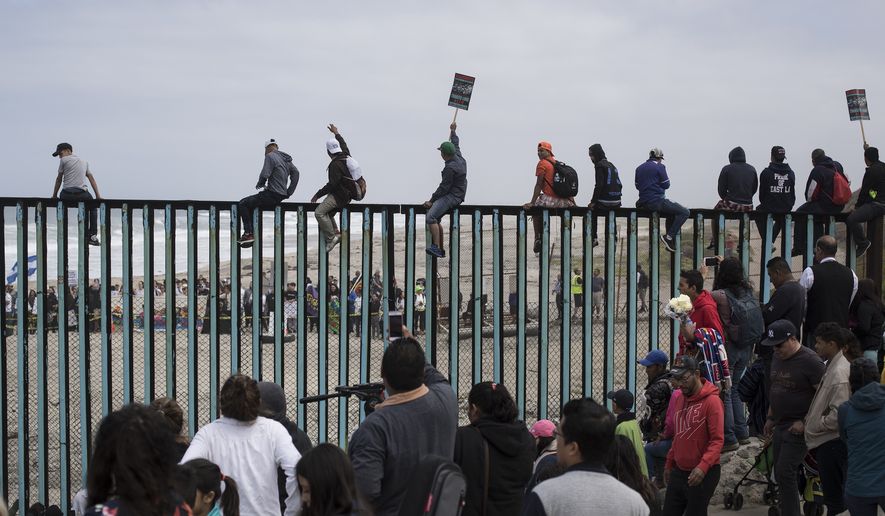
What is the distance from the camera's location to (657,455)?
889 cm

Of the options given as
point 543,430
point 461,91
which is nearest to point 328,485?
point 543,430

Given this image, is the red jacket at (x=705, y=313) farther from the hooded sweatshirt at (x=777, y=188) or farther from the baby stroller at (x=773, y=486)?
the hooded sweatshirt at (x=777, y=188)

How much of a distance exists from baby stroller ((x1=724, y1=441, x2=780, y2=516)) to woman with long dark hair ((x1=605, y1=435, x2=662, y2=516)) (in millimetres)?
3987

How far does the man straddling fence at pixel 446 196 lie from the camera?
1127cm

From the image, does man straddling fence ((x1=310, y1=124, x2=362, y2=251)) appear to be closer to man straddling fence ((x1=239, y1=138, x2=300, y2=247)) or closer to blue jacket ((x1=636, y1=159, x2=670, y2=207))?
man straddling fence ((x1=239, y1=138, x2=300, y2=247))

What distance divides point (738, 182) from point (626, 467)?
7.52 meters

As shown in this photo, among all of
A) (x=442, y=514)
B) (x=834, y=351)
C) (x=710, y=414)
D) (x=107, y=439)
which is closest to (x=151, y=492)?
(x=107, y=439)

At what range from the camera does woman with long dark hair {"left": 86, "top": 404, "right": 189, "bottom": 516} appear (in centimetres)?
368

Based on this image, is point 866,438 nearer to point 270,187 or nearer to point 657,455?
point 657,455

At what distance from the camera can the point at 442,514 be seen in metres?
4.87

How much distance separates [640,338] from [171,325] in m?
14.7

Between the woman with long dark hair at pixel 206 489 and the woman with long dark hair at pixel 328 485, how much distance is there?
0.57 m

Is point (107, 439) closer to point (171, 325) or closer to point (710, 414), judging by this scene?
point (710, 414)

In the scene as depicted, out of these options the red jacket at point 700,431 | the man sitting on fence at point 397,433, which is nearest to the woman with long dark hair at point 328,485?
the man sitting on fence at point 397,433
